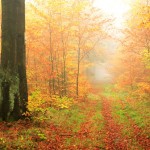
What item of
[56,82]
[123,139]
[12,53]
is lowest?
[123,139]

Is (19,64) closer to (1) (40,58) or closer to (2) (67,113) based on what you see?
(2) (67,113)

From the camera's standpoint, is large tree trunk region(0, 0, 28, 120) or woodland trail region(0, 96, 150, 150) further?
large tree trunk region(0, 0, 28, 120)

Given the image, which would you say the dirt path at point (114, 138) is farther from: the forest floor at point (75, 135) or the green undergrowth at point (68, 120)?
the green undergrowth at point (68, 120)

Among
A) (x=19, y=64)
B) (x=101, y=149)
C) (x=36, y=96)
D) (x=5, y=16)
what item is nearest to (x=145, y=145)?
(x=101, y=149)

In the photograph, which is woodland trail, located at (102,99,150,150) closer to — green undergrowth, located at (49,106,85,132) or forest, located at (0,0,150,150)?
forest, located at (0,0,150,150)

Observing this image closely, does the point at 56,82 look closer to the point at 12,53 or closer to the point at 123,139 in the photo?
the point at 12,53

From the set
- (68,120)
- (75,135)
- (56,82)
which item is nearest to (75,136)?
(75,135)

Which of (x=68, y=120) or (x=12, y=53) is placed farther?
(x=68, y=120)

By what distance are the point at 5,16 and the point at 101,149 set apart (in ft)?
21.1

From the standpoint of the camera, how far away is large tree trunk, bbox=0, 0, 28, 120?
915 centimetres

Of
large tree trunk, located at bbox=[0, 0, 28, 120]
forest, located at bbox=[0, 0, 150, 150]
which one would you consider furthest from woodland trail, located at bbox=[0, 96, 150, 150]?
large tree trunk, located at bbox=[0, 0, 28, 120]

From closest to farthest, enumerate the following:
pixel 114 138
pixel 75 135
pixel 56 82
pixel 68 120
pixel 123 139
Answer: pixel 123 139, pixel 114 138, pixel 75 135, pixel 68 120, pixel 56 82

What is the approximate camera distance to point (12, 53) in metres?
9.34

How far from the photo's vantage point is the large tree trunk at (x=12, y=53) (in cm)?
915
